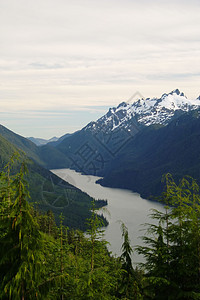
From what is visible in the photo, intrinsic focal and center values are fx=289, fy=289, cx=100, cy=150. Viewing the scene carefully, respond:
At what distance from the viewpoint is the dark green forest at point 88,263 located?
13102 mm

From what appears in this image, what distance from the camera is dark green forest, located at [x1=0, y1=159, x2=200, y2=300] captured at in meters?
13.1

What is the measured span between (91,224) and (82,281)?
3698mm

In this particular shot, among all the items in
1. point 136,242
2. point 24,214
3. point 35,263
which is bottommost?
point 136,242

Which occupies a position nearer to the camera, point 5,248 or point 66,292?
point 5,248

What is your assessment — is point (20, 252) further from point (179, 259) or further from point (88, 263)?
point (179, 259)

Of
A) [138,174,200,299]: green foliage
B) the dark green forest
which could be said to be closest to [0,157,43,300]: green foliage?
the dark green forest

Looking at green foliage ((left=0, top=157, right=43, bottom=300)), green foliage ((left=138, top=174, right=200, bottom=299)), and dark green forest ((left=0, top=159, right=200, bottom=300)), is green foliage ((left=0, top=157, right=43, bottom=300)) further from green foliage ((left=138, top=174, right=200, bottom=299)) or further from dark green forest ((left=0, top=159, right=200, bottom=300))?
green foliage ((left=138, top=174, right=200, bottom=299))

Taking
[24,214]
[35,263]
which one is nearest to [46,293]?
[35,263]

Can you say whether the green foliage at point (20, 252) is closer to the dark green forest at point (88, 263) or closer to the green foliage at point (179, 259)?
the dark green forest at point (88, 263)

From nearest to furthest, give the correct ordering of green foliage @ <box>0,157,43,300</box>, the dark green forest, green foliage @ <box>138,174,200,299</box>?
green foliage @ <box>0,157,43,300</box>
the dark green forest
green foliage @ <box>138,174,200,299</box>

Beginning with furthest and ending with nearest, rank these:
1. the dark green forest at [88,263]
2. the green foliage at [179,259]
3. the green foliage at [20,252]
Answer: the green foliage at [179,259] → the dark green forest at [88,263] → the green foliage at [20,252]

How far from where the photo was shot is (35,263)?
43.8ft

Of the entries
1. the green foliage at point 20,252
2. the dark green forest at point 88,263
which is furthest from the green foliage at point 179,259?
the green foliage at point 20,252

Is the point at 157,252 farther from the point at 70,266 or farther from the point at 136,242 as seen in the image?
the point at 136,242
